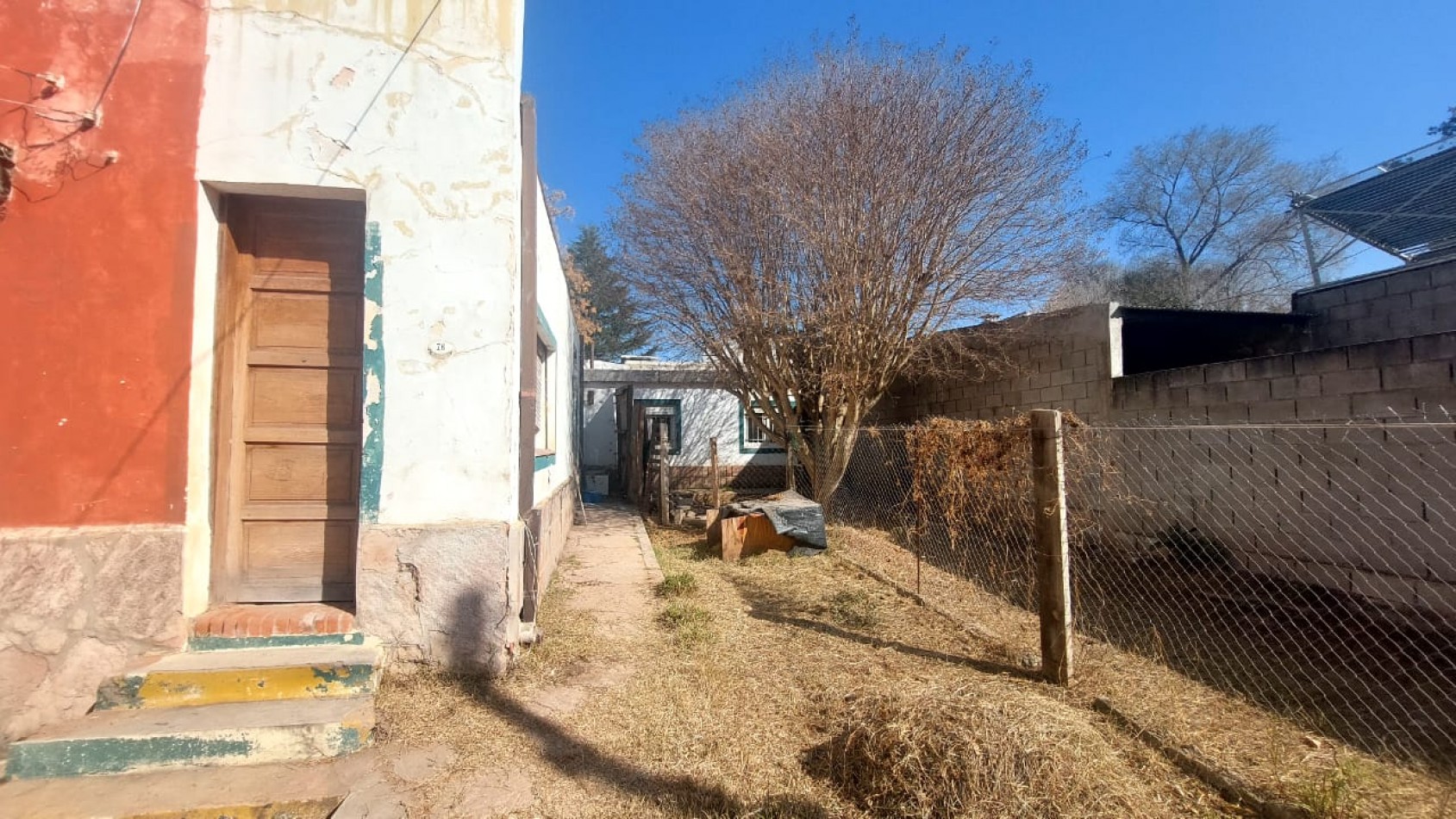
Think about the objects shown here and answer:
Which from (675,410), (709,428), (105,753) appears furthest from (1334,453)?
(675,410)

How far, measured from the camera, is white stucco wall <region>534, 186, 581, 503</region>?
6.06 meters

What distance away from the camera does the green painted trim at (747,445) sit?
1545cm

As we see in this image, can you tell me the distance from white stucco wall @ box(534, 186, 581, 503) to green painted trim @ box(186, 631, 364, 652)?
198cm

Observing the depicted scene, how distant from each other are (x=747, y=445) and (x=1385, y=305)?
10.7 metres

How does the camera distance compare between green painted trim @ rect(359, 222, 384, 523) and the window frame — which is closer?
green painted trim @ rect(359, 222, 384, 523)

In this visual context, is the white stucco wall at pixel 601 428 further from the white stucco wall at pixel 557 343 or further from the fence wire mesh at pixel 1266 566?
the fence wire mesh at pixel 1266 566

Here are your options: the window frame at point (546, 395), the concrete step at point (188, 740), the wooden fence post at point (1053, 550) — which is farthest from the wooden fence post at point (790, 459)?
the concrete step at point (188, 740)

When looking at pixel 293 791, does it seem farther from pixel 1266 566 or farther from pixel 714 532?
pixel 1266 566

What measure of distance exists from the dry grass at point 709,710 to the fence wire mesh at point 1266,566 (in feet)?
3.00

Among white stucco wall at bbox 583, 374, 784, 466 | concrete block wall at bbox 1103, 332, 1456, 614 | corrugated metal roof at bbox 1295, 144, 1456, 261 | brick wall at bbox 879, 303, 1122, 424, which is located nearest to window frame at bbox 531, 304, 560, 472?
concrete block wall at bbox 1103, 332, 1456, 614

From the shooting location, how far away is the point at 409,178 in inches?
149

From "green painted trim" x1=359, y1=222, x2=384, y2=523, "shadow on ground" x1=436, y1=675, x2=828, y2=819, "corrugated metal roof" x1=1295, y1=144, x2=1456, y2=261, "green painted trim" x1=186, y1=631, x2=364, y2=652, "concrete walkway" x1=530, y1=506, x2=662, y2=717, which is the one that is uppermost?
"corrugated metal roof" x1=1295, y1=144, x2=1456, y2=261

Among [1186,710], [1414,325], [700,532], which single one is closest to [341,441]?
[1186,710]

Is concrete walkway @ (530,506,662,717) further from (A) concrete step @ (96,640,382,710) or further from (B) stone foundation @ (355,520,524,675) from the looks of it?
(A) concrete step @ (96,640,382,710)
